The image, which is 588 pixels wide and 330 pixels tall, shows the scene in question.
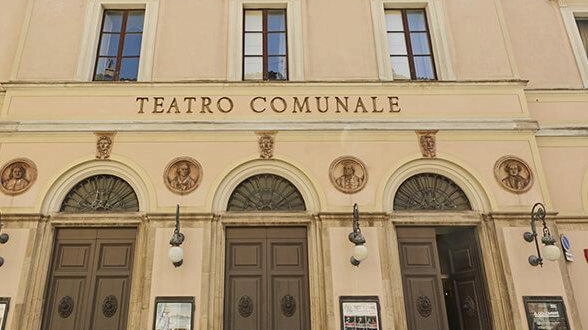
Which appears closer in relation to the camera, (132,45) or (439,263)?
(439,263)

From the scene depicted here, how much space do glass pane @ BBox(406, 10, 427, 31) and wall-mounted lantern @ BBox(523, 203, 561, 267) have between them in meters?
4.71

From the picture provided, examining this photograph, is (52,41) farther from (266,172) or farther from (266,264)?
(266,264)

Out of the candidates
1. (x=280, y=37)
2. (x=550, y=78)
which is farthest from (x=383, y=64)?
(x=550, y=78)

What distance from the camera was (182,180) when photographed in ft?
29.4

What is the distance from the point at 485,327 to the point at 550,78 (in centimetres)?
580

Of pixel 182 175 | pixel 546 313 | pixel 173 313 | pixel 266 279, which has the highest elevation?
pixel 182 175

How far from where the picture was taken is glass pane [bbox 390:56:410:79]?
10328 millimetres

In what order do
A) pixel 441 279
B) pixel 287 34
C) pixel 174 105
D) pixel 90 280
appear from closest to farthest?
pixel 90 280 → pixel 441 279 → pixel 174 105 → pixel 287 34

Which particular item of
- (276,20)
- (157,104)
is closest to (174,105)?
(157,104)

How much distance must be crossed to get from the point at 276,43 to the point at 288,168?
3.14m

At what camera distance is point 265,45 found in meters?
10.5

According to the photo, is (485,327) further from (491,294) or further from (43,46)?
(43,46)

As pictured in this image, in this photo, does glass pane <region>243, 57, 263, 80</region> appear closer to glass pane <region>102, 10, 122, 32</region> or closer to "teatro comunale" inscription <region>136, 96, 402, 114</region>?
"teatro comunale" inscription <region>136, 96, 402, 114</region>

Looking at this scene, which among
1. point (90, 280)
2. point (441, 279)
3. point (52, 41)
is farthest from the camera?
point (52, 41)
